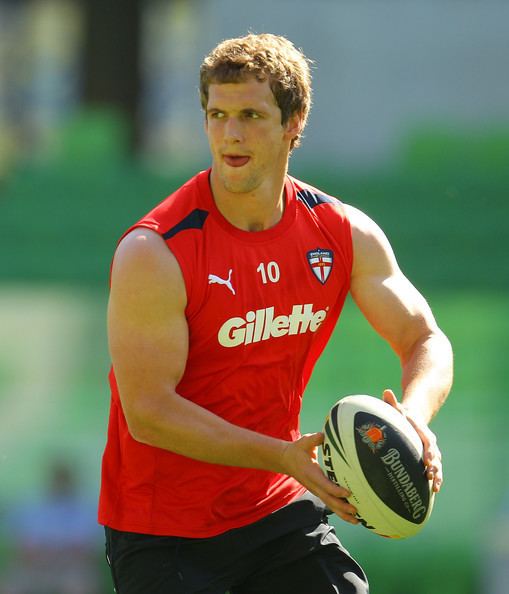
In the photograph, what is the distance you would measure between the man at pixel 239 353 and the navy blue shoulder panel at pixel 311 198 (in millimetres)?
14

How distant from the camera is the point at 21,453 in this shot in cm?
961

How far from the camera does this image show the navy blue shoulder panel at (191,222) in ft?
13.5

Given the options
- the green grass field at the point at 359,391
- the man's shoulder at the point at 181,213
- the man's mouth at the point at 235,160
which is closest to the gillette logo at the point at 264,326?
the man's shoulder at the point at 181,213

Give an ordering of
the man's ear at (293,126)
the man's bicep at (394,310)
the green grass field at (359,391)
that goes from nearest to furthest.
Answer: the man's ear at (293,126)
the man's bicep at (394,310)
the green grass field at (359,391)

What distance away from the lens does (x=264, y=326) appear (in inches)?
166

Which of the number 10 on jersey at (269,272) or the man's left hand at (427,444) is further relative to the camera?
the number 10 on jersey at (269,272)

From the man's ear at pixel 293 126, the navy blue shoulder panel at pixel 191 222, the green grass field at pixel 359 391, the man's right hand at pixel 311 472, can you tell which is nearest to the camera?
the man's right hand at pixel 311 472

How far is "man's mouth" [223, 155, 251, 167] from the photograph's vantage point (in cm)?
422

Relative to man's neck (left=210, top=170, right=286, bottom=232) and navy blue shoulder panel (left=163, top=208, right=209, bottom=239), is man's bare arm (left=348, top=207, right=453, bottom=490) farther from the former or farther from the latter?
navy blue shoulder panel (left=163, top=208, right=209, bottom=239)

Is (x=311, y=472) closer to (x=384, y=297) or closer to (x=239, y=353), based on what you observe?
(x=239, y=353)

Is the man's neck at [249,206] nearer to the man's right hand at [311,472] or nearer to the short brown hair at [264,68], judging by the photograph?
the short brown hair at [264,68]

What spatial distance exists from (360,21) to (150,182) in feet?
23.7

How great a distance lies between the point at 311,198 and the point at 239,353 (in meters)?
0.69

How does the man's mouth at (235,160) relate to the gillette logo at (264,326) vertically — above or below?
above
